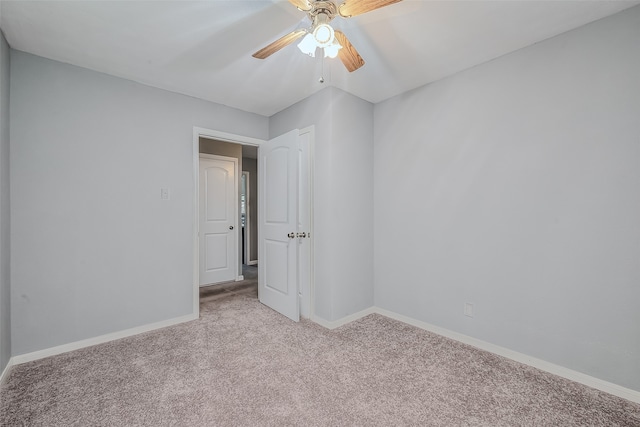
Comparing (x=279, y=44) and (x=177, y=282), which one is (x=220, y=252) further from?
(x=279, y=44)

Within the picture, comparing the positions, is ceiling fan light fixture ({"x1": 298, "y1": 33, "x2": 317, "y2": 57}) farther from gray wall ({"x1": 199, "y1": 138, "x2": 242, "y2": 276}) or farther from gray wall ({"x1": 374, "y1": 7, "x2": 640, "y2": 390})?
gray wall ({"x1": 199, "y1": 138, "x2": 242, "y2": 276})

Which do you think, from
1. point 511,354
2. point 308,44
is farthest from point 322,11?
point 511,354

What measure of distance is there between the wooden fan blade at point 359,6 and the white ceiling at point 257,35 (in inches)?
14.9

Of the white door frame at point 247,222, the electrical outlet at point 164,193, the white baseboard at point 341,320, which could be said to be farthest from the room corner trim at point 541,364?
the white door frame at point 247,222

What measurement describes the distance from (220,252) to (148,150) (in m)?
2.18

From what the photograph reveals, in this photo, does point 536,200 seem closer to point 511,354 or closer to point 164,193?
point 511,354

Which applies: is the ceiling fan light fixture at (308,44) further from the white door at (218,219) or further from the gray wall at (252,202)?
the gray wall at (252,202)

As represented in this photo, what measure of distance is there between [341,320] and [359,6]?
2630mm

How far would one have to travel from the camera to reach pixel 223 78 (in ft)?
8.55

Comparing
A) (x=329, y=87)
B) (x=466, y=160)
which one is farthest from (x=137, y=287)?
(x=466, y=160)

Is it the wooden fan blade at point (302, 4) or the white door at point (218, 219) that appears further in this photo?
the white door at point (218, 219)

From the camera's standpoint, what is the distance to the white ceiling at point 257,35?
1736 millimetres

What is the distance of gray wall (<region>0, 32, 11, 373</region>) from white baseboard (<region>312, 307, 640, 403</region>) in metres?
2.44

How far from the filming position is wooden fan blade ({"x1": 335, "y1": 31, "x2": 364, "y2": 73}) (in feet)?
5.37
